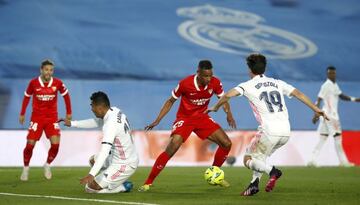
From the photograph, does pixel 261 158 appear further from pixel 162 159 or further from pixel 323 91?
pixel 323 91

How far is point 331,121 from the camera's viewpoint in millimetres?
20688

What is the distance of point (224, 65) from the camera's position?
984 inches

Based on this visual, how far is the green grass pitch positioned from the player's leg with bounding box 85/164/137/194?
0.21 metres

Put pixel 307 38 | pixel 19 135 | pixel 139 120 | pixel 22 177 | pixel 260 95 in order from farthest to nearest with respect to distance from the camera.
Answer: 1. pixel 307 38
2. pixel 139 120
3. pixel 19 135
4. pixel 22 177
5. pixel 260 95

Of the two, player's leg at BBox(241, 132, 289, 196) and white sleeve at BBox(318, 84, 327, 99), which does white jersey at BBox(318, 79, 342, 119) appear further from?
player's leg at BBox(241, 132, 289, 196)

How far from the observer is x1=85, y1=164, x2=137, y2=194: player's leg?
39.1 feet

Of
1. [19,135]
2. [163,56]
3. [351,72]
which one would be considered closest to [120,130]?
[19,135]

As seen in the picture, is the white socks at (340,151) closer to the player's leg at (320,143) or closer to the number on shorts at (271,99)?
the player's leg at (320,143)

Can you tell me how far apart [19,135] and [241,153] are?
213 inches

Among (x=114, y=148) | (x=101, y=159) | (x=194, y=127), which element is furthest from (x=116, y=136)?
(x=194, y=127)

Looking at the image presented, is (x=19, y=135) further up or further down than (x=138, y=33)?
further down

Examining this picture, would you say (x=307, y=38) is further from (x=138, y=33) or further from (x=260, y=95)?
(x=260, y=95)

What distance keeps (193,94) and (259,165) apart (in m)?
2.55

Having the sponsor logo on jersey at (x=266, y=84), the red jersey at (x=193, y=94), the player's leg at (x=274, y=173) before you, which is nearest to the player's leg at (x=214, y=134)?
the red jersey at (x=193, y=94)
